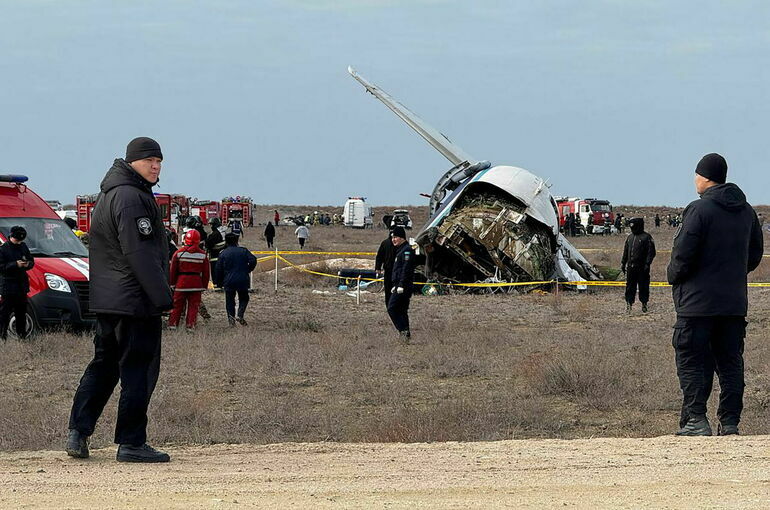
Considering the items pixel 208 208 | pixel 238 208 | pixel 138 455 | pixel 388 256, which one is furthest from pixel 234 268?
pixel 238 208

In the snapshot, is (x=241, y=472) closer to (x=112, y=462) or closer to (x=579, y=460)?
(x=112, y=462)

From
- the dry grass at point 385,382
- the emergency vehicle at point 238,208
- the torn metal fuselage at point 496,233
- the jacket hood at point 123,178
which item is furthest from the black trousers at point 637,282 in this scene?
the emergency vehicle at point 238,208

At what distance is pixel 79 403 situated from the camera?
7164 mm

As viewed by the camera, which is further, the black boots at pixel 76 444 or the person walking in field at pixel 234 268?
the person walking in field at pixel 234 268

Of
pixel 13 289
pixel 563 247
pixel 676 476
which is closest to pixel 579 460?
pixel 676 476

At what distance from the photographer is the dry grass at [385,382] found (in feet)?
33.4

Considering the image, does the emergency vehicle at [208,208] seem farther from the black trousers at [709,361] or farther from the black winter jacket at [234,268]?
the black trousers at [709,361]

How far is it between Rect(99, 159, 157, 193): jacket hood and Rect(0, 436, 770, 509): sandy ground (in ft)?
5.56

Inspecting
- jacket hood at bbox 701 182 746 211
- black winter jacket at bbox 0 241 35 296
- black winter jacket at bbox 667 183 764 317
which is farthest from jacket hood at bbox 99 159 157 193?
black winter jacket at bbox 0 241 35 296

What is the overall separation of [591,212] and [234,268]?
57.5 metres

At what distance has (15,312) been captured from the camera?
15.7 m

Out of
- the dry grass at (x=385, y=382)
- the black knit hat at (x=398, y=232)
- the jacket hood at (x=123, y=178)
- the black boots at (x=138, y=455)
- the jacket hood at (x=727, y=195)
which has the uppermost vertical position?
the jacket hood at (x=727, y=195)

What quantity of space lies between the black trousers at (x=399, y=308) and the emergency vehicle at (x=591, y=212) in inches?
2213

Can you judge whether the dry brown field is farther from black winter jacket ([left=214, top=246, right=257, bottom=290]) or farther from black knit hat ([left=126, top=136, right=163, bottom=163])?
black knit hat ([left=126, top=136, right=163, bottom=163])
